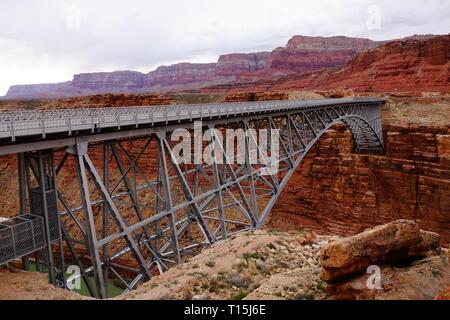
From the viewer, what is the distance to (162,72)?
593 feet

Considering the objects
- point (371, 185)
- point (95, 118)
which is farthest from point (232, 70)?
point (95, 118)

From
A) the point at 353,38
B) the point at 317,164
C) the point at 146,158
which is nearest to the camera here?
the point at 317,164

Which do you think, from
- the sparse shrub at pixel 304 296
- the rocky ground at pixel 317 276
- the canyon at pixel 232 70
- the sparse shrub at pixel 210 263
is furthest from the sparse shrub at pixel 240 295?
the canyon at pixel 232 70

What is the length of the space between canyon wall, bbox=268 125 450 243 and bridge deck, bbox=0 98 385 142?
843 inches

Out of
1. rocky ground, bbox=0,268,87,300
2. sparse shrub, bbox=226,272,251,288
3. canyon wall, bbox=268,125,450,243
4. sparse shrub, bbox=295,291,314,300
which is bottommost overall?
canyon wall, bbox=268,125,450,243

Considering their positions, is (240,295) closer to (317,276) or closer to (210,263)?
(317,276)

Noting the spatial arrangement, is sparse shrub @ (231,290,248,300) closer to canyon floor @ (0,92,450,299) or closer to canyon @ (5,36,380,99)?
canyon floor @ (0,92,450,299)

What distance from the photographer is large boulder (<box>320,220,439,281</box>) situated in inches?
331

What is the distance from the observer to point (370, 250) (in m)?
8.72

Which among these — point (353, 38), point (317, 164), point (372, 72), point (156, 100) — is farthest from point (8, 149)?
point (353, 38)

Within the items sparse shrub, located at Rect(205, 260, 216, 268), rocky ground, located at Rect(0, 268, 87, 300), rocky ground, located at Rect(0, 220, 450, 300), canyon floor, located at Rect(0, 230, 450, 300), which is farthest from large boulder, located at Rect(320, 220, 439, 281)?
rocky ground, located at Rect(0, 268, 87, 300)

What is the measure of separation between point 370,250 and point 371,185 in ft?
99.5
